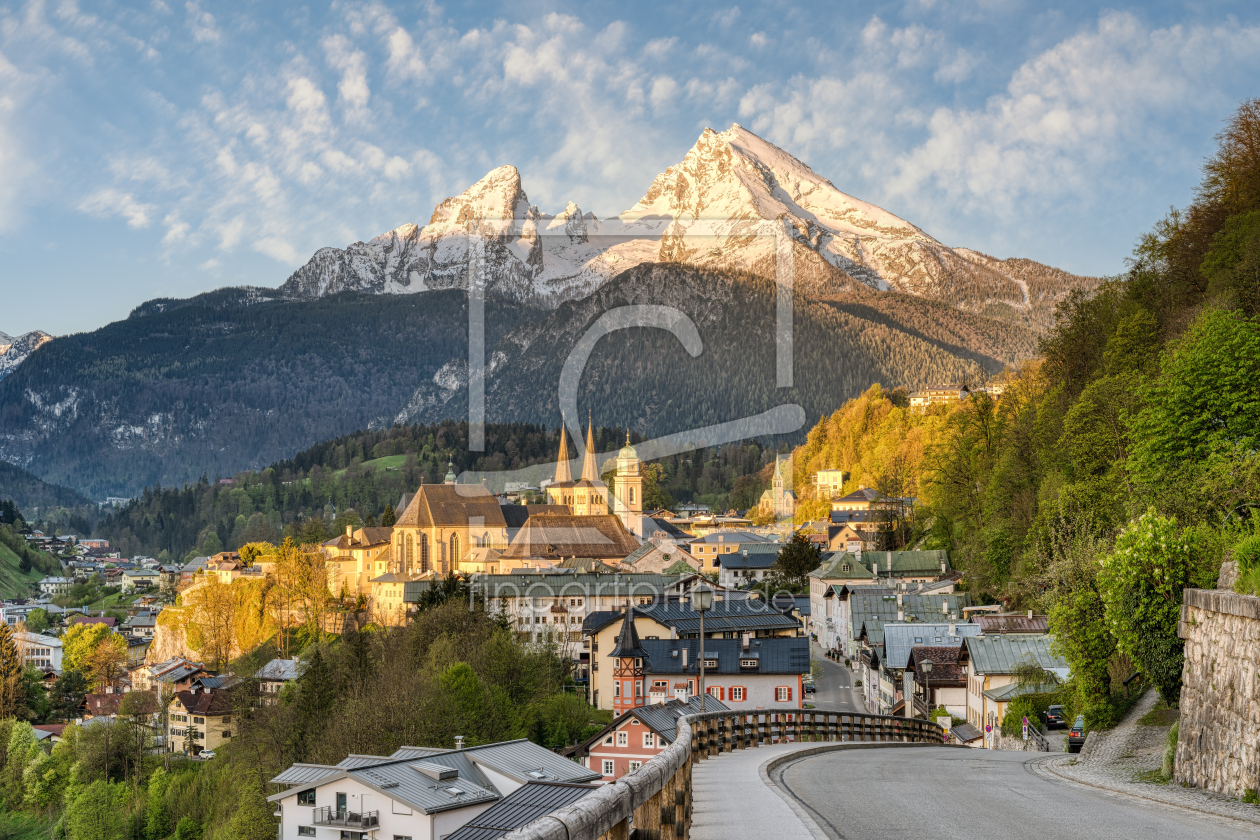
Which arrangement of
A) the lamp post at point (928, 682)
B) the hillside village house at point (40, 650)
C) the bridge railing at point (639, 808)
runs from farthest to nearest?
the hillside village house at point (40, 650), the lamp post at point (928, 682), the bridge railing at point (639, 808)

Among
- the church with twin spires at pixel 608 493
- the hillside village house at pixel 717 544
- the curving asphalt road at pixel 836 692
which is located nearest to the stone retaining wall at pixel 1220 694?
the curving asphalt road at pixel 836 692

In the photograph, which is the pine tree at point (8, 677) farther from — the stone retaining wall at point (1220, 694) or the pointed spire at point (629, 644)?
the stone retaining wall at point (1220, 694)

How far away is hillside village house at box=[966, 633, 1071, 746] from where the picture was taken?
41.6m

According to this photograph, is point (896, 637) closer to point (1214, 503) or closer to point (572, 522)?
point (1214, 503)

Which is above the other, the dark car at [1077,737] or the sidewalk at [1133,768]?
the sidewalk at [1133,768]

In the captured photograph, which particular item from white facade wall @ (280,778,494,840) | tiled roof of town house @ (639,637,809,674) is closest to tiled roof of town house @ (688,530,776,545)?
tiled roof of town house @ (639,637,809,674)

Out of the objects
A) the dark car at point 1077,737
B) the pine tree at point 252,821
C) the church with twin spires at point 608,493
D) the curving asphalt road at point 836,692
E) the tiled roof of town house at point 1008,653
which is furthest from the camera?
the church with twin spires at point 608,493

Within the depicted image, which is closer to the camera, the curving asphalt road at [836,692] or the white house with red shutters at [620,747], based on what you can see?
the white house with red shutters at [620,747]

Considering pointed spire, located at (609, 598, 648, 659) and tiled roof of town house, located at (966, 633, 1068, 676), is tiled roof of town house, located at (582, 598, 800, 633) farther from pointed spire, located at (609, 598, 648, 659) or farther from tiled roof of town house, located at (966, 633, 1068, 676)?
tiled roof of town house, located at (966, 633, 1068, 676)

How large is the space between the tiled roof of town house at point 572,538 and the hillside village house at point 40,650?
184ft

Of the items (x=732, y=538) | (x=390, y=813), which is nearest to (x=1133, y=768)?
(x=390, y=813)

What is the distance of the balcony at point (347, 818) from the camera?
43469 millimetres

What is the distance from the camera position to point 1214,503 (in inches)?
1022

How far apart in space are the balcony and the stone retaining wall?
111ft
